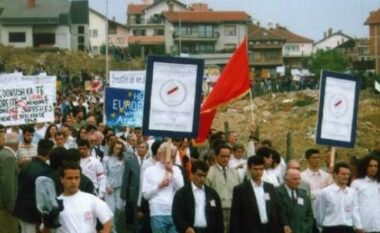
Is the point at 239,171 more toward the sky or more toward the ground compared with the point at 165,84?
more toward the ground

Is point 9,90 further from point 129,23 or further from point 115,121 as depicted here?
point 129,23

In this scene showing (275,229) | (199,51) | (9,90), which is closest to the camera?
(275,229)

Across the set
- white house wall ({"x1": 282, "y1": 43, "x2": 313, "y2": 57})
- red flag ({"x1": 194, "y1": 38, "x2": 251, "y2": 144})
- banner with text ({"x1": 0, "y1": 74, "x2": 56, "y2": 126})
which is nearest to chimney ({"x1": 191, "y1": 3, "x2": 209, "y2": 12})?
white house wall ({"x1": 282, "y1": 43, "x2": 313, "y2": 57})

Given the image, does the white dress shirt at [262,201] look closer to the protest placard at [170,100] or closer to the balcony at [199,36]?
the protest placard at [170,100]

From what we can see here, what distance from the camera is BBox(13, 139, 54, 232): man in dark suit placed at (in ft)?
→ 42.1

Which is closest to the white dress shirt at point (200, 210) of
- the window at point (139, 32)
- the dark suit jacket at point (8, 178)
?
the dark suit jacket at point (8, 178)

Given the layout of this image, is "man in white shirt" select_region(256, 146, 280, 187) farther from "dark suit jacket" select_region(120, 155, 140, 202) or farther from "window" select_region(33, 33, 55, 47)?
"window" select_region(33, 33, 55, 47)

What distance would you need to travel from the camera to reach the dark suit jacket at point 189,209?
13648mm

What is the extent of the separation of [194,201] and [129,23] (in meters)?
135

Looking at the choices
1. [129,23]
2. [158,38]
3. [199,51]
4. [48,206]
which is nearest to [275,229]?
[48,206]

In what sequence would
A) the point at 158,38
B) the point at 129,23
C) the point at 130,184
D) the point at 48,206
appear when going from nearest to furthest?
the point at 48,206 → the point at 130,184 → the point at 158,38 → the point at 129,23

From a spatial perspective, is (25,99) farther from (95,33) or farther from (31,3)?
(95,33)

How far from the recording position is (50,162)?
12398 millimetres

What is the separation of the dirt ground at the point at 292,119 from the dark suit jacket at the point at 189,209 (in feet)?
74.4
